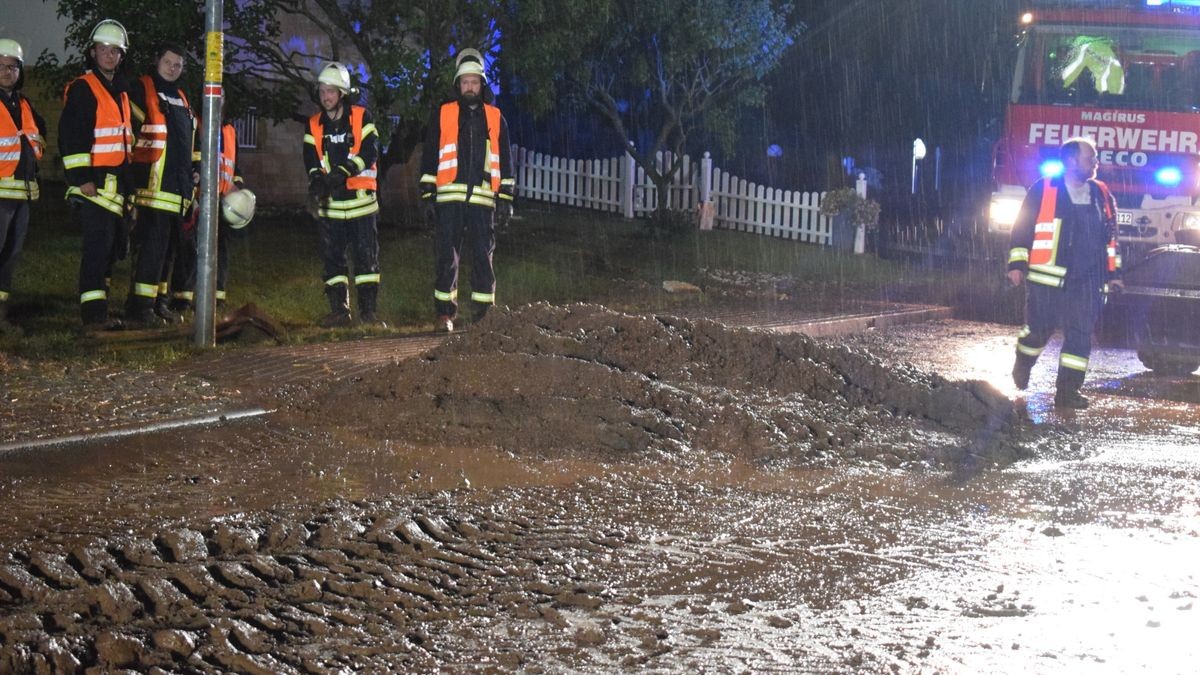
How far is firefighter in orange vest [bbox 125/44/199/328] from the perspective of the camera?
406 inches

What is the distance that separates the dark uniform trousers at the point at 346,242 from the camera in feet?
37.2

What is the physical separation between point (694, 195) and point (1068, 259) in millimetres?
13087

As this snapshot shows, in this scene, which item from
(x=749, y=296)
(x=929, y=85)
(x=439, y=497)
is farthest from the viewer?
(x=929, y=85)

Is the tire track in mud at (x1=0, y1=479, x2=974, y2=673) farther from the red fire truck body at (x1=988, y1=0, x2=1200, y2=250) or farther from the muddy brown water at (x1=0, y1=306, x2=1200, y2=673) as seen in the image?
the red fire truck body at (x1=988, y1=0, x2=1200, y2=250)

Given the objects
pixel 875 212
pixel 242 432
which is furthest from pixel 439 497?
pixel 875 212

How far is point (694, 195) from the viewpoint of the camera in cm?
2252

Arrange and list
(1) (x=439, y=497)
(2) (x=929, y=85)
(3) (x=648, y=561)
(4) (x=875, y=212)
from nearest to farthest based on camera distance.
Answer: (3) (x=648, y=561)
(1) (x=439, y=497)
(4) (x=875, y=212)
(2) (x=929, y=85)

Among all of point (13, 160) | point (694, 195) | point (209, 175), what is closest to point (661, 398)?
point (209, 175)

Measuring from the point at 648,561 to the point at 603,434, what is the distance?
2.21 m

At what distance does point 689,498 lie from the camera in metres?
6.35

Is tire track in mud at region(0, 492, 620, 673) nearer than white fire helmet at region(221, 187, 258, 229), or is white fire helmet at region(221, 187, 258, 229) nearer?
tire track in mud at region(0, 492, 620, 673)

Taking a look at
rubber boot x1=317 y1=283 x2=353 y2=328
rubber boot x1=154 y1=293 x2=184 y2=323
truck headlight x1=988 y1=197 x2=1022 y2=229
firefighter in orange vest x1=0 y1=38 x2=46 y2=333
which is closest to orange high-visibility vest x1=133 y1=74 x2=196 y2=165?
firefighter in orange vest x1=0 y1=38 x2=46 y2=333

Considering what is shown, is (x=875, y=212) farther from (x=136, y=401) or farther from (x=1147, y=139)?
(x=136, y=401)

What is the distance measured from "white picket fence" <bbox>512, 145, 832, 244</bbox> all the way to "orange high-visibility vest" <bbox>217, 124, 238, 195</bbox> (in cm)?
1184
